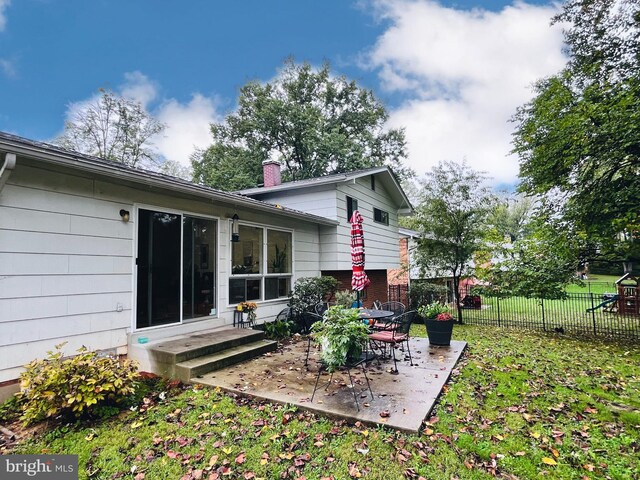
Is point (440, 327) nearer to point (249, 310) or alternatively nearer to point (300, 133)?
point (249, 310)

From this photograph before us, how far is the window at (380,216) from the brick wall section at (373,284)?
2046mm

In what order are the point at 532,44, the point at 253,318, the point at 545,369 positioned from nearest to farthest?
the point at 545,369
the point at 253,318
the point at 532,44

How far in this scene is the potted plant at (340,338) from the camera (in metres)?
3.83

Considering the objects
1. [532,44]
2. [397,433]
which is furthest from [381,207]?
[397,433]

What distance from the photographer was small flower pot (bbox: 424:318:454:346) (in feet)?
21.8

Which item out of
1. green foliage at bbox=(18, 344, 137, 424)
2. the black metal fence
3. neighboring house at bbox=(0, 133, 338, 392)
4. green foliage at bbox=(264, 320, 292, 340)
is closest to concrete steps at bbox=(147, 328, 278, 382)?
neighboring house at bbox=(0, 133, 338, 392)

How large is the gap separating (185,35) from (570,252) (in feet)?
51.3

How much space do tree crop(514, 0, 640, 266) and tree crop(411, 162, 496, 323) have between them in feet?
5.09

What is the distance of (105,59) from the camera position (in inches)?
627

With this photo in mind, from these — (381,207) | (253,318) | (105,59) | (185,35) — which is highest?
(105,59)

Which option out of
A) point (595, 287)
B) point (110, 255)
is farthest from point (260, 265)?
point (595, 287)

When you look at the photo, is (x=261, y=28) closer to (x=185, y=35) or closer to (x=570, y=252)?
(x=185, y=35)

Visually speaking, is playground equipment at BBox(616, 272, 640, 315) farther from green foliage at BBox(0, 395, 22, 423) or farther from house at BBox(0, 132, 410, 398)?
green foliage at BBox(0, 395, 22, 423)

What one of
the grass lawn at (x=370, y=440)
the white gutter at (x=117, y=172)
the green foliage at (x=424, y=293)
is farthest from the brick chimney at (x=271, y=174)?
the grass lawn at (x=370, y=440)
